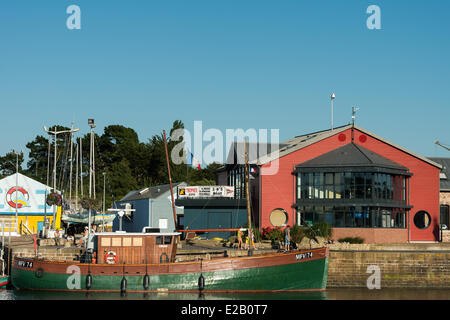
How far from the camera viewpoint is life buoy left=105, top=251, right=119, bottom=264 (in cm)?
3269

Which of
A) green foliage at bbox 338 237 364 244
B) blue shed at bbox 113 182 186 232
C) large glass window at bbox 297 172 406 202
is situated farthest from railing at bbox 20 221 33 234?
green foliage at bbox 338 237 364 244

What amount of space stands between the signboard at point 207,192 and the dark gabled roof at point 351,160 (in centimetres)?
577

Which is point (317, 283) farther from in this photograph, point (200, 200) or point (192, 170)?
point (192, 170)

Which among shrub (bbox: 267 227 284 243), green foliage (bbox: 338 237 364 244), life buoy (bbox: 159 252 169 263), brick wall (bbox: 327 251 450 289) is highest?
shrub (bbox: 267 227 284 243)

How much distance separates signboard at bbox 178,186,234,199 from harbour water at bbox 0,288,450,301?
1471 centimetres

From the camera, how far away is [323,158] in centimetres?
4644

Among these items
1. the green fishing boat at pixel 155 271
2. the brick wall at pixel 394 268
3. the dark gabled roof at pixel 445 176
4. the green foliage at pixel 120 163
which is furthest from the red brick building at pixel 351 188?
the green foliage at pixel 120 163

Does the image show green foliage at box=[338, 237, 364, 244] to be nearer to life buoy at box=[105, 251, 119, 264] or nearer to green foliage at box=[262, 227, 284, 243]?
green foliage at box=[262, 227, 284, 243]

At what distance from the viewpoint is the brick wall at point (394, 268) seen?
36406mm

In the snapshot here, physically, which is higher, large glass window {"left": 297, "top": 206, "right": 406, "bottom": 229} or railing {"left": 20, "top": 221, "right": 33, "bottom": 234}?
large glass window {"left": 297, "top": 206, "right": 406, "bottom": 229}

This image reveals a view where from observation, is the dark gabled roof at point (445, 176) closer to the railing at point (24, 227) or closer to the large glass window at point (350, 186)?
the large glass window at point (350, 186)

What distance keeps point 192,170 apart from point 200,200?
46.2 meters
